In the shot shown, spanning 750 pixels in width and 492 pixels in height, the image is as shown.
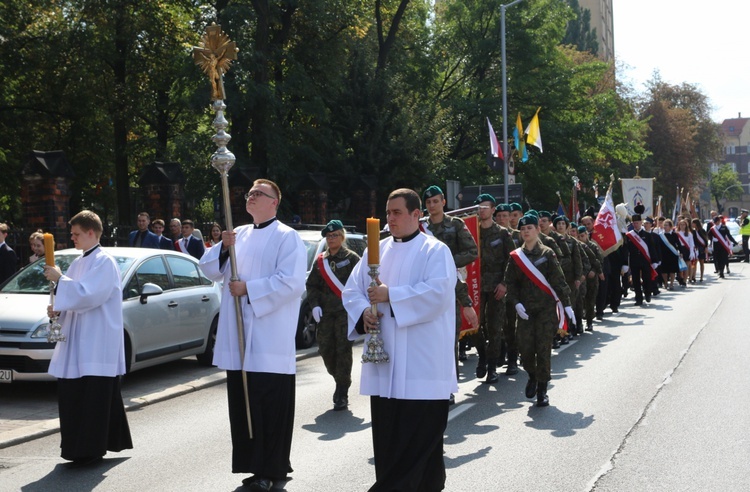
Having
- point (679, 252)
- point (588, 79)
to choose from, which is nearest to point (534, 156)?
point (588, 79)

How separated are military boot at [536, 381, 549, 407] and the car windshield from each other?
476cm

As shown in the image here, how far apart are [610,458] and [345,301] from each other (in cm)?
246

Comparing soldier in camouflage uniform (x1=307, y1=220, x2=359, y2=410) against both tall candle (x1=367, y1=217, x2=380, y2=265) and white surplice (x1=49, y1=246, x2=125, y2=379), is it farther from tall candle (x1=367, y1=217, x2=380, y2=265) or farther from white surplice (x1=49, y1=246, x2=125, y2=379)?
tall candle (x1=367, y1=217, x2=380, y2=265)

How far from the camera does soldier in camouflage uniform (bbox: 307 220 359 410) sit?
9.59m

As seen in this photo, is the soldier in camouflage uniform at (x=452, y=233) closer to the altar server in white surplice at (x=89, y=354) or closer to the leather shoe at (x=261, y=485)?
the altar server in white surplice at (x=89, y=354)

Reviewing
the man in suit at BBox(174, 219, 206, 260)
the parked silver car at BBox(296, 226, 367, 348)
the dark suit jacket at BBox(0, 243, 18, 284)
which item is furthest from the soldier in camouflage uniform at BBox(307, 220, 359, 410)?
the man in suit at BBox(174, 219, 206, 260)

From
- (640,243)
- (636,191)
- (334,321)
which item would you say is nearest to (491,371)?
(334,321)

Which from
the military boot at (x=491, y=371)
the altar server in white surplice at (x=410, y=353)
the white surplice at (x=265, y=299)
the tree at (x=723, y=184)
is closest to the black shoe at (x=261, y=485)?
the white surplice at (x=265, y=299)

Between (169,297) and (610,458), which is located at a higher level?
(169,297)

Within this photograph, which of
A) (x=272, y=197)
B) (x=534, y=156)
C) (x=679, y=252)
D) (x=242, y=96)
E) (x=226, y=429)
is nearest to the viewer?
(x=272, y=197)

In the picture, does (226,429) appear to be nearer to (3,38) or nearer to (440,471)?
(440,471)

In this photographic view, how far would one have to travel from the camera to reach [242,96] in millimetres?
25266

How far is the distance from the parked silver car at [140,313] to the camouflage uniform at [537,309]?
3829mm

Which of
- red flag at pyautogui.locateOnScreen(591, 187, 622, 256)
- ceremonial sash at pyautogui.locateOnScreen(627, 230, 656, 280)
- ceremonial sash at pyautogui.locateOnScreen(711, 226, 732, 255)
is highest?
red flag at pyautogui.locateOnScreen(591, 187, 622, 256)
